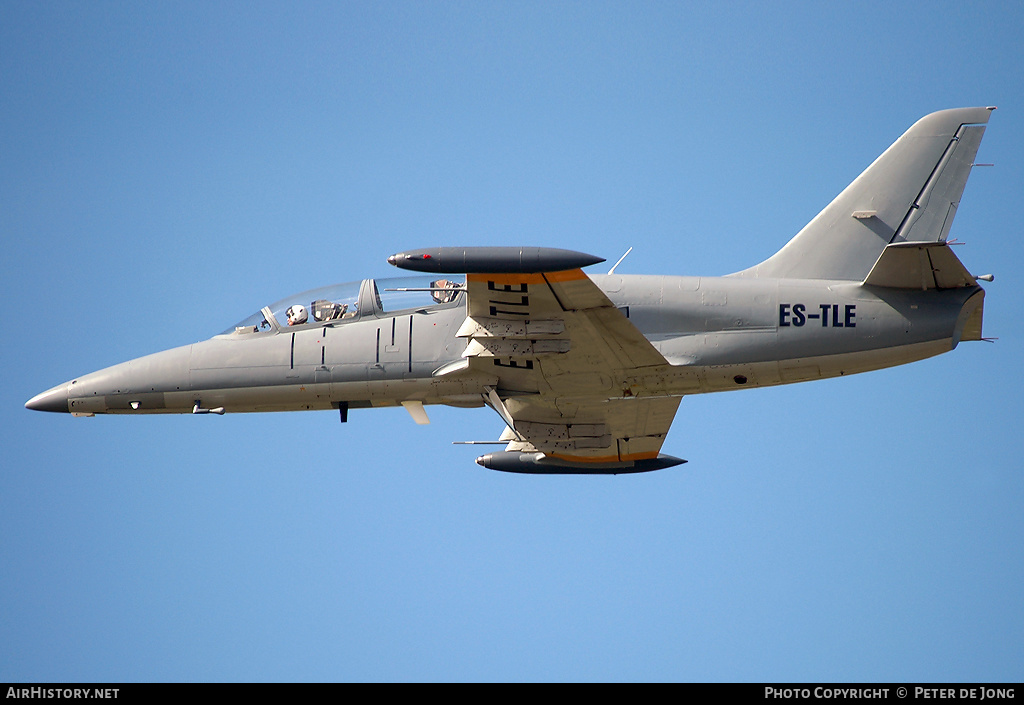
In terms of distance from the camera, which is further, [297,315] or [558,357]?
[297,315]

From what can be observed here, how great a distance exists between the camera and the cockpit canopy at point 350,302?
18359 millimetres

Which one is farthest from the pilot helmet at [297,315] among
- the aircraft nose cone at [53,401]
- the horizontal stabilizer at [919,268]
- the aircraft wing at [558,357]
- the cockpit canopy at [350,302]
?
the horizontal stabilizer at [919,268]

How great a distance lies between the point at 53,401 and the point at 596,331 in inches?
410

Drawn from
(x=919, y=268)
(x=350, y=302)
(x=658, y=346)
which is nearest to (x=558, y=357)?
(x=658, y=346)

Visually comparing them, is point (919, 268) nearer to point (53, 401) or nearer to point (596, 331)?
point (596, 331)

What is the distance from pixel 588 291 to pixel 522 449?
6.24 meters

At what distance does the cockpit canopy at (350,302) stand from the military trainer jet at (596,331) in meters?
0.03

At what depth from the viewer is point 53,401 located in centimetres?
1994

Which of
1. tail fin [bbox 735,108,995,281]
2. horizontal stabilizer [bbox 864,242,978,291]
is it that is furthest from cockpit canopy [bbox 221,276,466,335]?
horizontal stabilizer [bbox 864,242,978,291]

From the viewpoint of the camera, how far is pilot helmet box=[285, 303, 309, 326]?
753 inches

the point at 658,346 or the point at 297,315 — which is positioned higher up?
the point at 297,315

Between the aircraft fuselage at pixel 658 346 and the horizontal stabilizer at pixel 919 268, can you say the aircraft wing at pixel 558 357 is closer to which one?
the aircraft fuselage at pixel 658 346

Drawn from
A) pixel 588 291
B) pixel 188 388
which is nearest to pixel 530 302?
pixel 588 291

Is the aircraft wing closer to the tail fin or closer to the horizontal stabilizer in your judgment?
the tail fin
